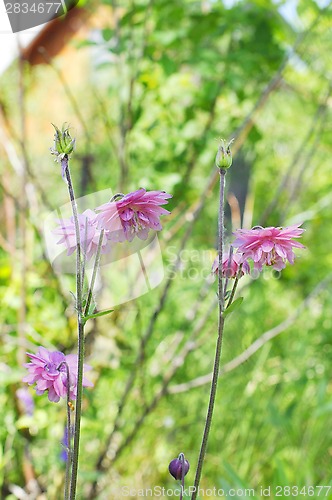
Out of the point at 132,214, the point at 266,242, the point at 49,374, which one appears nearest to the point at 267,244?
the point at 266,242

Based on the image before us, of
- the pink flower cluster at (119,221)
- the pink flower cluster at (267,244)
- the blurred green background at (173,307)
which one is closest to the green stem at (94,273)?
the pink flower cluster at (119,221)

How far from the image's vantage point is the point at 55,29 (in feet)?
15.2

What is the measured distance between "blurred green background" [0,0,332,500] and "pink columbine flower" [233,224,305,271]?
2.17 feet

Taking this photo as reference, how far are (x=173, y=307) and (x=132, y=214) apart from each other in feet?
4.62

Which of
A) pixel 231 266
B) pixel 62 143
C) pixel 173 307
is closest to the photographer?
pixel 62 143

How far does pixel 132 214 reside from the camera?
587 mm

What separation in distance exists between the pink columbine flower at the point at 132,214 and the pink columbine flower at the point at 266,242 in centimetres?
8

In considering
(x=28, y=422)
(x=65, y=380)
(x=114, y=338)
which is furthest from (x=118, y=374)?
(x=65, y=380)

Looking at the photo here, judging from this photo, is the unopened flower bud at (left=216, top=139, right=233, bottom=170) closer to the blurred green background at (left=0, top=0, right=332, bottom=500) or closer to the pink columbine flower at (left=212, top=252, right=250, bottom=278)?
the pink columbine flower at (left=212, top=252, right=250, bottom=278)

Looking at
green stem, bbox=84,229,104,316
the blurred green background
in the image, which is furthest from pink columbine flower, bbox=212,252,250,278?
the blurred green background

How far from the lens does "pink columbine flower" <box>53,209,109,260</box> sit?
2.02ft

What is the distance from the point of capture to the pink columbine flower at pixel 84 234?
2.02 feet

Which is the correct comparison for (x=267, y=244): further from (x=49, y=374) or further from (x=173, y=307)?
(x=173, y=307)

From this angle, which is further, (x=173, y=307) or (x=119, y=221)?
(x=173, y=307)
